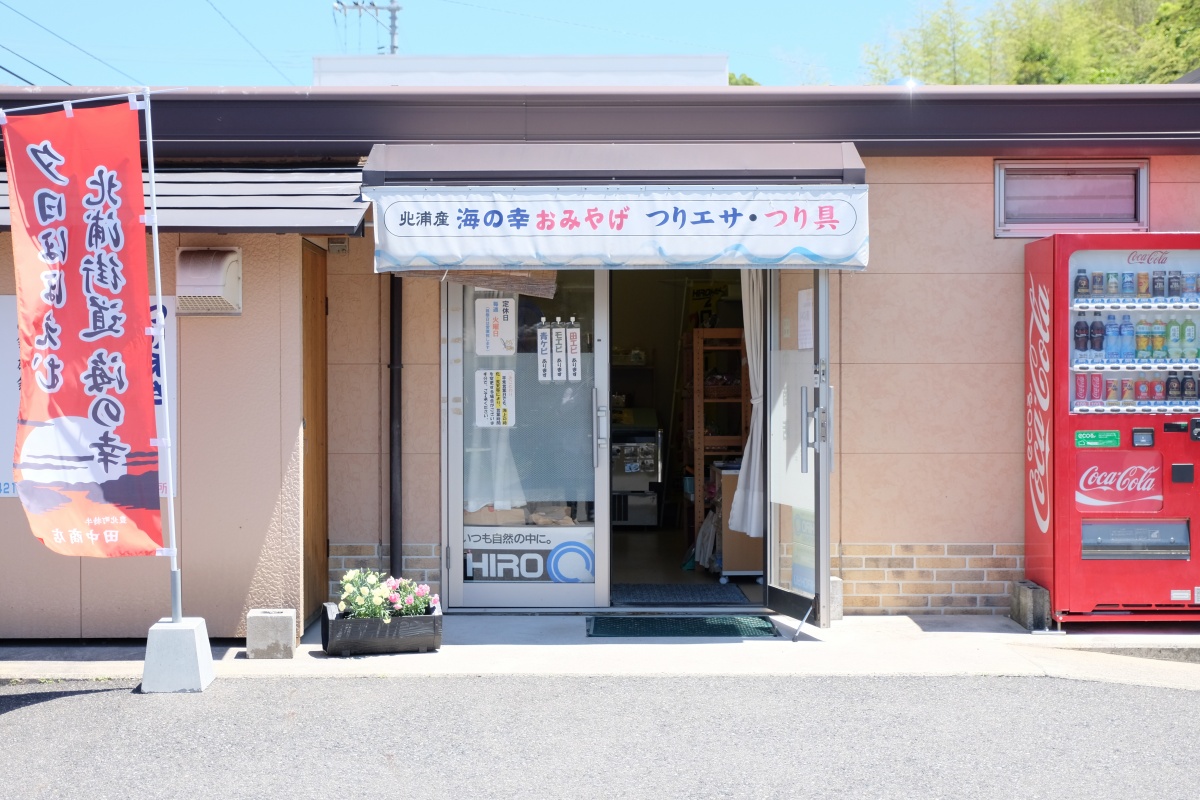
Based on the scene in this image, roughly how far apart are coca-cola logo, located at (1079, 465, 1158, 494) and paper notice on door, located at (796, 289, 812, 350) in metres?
1.84

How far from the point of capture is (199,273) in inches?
245

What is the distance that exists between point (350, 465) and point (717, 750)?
350cm

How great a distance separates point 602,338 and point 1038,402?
2813 millimetres

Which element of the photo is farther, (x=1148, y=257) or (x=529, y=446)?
(x=529, y=446)

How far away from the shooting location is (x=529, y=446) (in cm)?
730

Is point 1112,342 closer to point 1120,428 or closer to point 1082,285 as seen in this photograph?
point 1082,285

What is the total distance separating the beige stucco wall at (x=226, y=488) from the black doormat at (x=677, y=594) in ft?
7.68

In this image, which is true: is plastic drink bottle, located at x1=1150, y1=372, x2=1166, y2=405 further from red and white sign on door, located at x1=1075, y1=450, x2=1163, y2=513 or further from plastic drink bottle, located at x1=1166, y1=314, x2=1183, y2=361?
red and white sign on door, located at x1=1075, y1=450, x2=1163, y2=513

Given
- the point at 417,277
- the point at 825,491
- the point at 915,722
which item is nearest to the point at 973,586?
the point at 825,491

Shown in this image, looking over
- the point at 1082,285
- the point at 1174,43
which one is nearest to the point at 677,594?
the point at 1082,285

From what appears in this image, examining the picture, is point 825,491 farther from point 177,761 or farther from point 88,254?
point 88,254

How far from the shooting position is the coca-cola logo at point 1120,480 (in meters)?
6.59

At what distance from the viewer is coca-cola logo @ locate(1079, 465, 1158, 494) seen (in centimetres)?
659

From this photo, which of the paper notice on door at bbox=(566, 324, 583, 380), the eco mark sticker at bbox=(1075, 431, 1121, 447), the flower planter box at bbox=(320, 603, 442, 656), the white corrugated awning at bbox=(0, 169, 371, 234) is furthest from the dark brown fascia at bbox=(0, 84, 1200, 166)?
the flower planter box at bbox=(320, 603, 442, 656)
